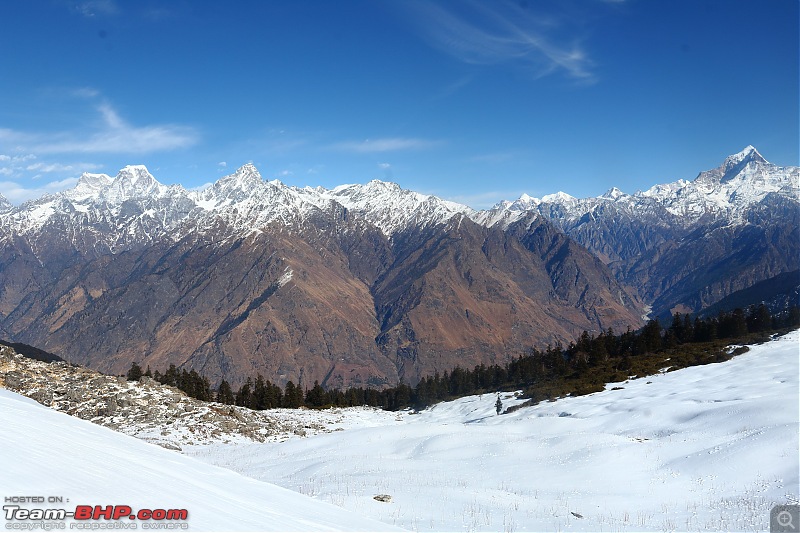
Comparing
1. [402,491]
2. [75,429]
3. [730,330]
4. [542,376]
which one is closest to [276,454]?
[402,491]

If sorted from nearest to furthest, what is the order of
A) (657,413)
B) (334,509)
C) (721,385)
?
(334,509) < (657,413) < (721,385)

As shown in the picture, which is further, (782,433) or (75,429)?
(782,433)

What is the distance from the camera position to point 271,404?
3014 inches

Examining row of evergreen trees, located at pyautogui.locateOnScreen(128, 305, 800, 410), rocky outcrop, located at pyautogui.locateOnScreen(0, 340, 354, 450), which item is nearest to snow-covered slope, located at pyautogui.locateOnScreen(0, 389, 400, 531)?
rocky outcrop, located at pyautogui.locateOnScreen(0, 340, 354, 450)

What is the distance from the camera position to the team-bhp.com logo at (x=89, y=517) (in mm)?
6109

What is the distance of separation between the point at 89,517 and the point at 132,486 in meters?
1.49

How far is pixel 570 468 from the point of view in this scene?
18547 mm

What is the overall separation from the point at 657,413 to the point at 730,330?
6680 cm

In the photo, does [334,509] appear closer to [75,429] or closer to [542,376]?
[75,429]

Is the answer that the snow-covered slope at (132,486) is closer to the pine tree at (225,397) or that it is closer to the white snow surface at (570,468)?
the white snow surface at (570,468)

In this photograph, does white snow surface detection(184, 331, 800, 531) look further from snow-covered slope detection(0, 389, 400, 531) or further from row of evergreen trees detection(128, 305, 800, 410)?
row of evergreen trees detection(128, 305, 800, 410)

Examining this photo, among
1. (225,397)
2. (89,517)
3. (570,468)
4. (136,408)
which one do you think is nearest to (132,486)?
(89,517)

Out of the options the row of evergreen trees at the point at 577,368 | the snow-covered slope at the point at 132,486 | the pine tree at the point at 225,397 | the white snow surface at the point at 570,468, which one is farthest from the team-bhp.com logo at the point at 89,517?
the pine tree at the point at 225,397

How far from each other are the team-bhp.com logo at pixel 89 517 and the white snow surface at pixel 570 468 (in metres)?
6.33
